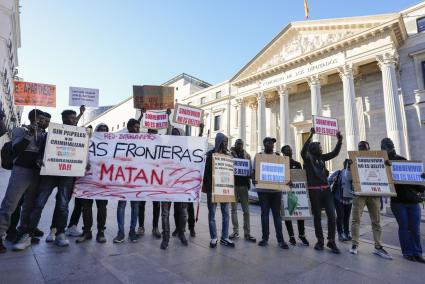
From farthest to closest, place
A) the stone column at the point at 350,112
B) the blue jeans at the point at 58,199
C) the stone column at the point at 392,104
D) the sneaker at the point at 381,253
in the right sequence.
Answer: the stone column at the point at 350,112, the stone column at the point at 392,104, the sneaker at the point at 381,253, the blue jeans at the point at 58,199

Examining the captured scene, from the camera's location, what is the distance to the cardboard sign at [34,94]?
5.86m

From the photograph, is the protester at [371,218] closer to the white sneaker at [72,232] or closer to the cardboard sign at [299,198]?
the cardboard sign at [299,198]

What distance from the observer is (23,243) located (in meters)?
3.85

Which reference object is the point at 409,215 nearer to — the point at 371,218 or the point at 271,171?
the point at 371,218

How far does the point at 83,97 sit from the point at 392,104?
18.8 metres

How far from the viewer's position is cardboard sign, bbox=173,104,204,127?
6.28 metres

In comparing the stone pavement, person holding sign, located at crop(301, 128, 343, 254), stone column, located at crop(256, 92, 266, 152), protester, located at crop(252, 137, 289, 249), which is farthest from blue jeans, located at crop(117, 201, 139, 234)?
stone column, located at crop(256, 92, 266, 152)

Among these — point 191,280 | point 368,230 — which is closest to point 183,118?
point 191,280

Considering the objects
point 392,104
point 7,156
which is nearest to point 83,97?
point 7,156

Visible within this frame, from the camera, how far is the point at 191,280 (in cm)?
298

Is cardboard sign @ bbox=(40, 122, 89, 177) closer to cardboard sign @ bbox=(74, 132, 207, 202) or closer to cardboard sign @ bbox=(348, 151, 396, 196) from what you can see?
cardboard sign @ bbox=(74, 132, 207, 202)

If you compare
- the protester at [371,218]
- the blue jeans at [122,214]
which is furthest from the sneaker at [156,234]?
the protester at [371,218]

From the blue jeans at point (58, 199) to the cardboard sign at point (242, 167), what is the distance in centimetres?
300

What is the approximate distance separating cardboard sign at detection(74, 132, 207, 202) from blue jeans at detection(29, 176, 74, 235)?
29cm
